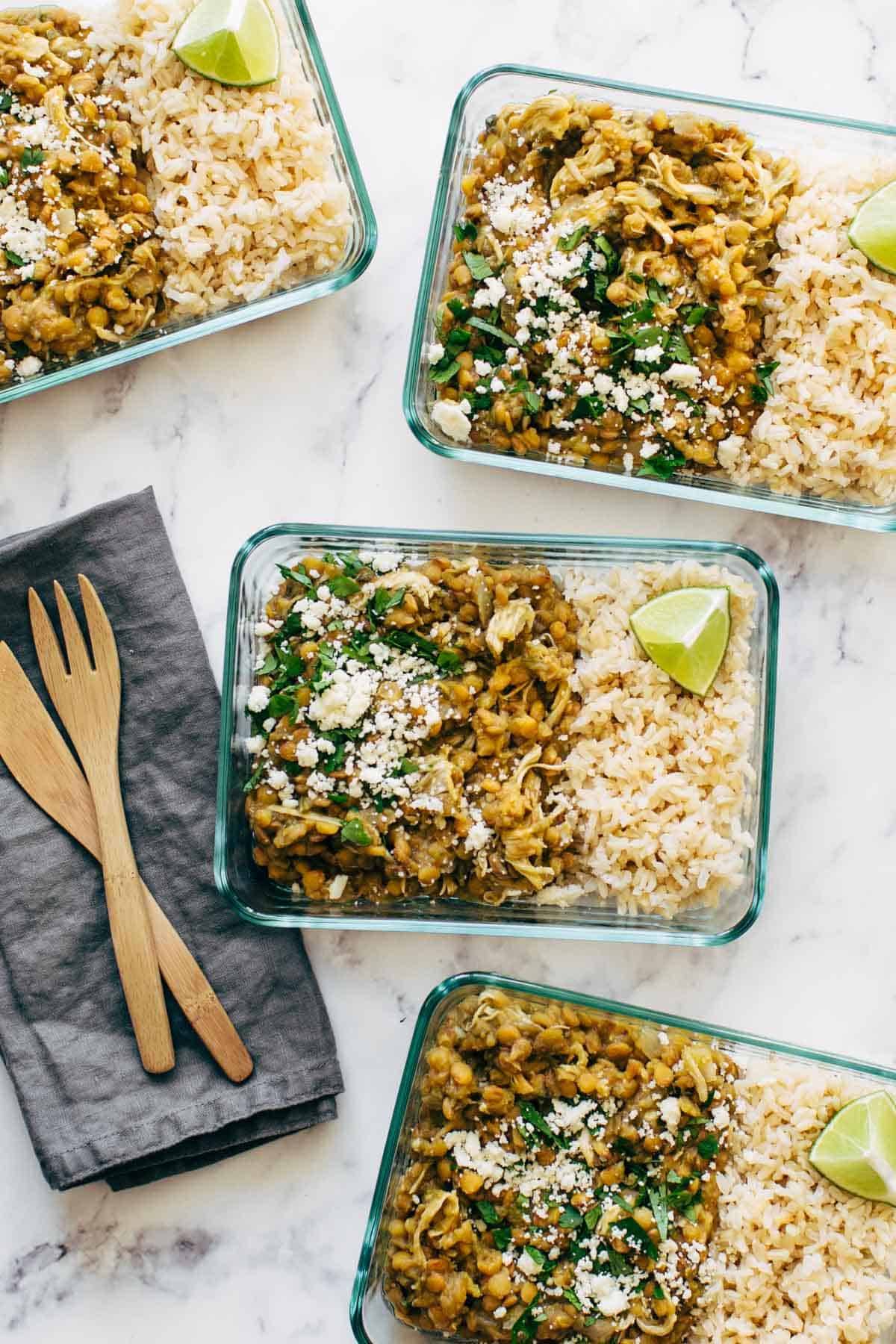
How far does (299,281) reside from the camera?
2473 mm

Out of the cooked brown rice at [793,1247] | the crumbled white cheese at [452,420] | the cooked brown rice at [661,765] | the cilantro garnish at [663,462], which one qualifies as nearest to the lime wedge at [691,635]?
the cooked brown rice at [661,765]

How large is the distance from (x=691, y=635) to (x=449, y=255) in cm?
93

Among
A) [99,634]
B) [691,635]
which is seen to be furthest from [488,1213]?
[99,634]

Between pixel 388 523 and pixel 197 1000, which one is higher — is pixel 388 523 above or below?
above

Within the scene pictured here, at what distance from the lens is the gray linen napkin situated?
2.46 m

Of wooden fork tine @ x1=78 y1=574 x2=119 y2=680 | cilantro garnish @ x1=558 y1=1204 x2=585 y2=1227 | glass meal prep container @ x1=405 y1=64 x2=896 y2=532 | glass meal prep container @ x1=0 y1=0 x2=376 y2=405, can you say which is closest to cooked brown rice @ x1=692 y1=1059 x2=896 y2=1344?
cilantro garnish @ x1=558 y1=1204 x2=585 y2=1227

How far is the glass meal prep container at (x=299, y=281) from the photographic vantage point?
2441 mm

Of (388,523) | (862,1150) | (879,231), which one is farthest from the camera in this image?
(388,523)

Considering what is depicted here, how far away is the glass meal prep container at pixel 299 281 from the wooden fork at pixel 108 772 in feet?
1.41

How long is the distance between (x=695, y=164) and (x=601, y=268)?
304 millimetres

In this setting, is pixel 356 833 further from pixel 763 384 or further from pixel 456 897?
pixel 763 384

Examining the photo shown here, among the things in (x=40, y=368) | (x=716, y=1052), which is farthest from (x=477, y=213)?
(x=716, y=1052)

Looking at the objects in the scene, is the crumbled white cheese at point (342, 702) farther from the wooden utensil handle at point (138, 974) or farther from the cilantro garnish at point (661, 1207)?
the cilantro garnish at point (661, 1207)

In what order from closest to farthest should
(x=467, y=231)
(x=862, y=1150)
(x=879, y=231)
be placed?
1. (x=862, y=1150)
2. (x=879, y=231)
3. (x=467, y=231)
